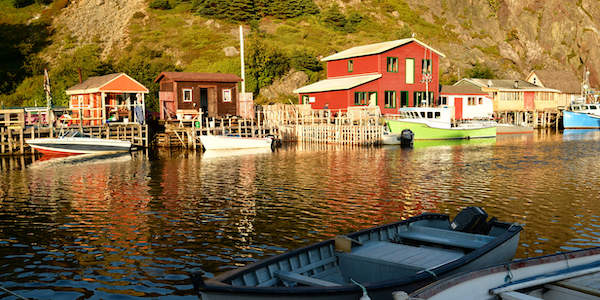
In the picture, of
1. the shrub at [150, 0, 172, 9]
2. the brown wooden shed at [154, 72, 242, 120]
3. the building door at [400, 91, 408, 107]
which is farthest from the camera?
the shrub at [150, 0, 172, 9]

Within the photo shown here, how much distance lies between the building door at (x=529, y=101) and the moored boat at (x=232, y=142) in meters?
47.9

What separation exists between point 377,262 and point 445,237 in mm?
2737

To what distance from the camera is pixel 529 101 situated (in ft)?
251

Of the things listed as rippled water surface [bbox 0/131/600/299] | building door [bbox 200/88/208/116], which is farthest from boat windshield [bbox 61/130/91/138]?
building door [bbox 200/88/208/116]

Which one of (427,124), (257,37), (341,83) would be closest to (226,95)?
(341,83)

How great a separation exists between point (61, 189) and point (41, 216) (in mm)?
6399

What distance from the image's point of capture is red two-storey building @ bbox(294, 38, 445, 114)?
56.1 meters

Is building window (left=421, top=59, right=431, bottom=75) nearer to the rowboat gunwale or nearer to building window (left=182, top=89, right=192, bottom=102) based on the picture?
building window (left=182, top=89, right=192, bottom=102)

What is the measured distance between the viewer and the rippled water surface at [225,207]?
13.1 metres

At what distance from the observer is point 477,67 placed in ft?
299

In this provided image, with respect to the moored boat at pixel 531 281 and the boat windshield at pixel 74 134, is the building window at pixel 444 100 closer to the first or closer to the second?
the boat windshield at pixel 74 134

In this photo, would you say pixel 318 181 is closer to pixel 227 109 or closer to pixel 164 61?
pixel 227 109

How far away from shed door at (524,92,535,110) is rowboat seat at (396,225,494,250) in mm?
71089

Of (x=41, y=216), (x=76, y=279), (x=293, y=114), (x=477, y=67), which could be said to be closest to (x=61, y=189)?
(x=41, y=216)
